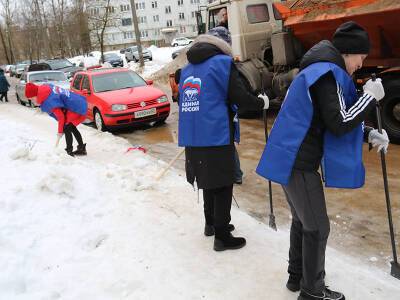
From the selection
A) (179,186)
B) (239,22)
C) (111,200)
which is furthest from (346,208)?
(239,22)

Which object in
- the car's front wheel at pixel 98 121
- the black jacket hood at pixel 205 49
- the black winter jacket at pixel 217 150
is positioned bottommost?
the car's front wheel at pixel 98 121

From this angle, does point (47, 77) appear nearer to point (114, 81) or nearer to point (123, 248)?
point (114, 81)

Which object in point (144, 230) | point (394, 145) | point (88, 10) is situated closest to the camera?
point (144, 230)

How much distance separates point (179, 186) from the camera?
19.0 ft

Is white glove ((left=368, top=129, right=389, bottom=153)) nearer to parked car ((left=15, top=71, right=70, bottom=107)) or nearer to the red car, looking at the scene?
the red car

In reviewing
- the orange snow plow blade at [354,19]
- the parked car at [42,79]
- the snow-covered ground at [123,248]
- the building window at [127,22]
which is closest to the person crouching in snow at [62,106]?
the snow-covered ground at [123,248]

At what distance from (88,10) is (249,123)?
40.5m

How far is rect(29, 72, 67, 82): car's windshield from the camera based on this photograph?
17.9 metres

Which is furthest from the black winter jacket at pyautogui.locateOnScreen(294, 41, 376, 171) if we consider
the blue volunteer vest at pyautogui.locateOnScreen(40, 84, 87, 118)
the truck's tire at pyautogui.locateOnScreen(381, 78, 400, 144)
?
the blue volunteer vest at pyautogui.locateOnScreen(40, 84, 87, 118)

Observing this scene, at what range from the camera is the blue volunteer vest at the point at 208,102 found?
11.4 feet

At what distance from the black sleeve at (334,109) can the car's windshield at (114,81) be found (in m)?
9.70

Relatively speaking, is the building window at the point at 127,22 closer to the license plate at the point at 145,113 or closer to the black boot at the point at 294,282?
the license plate at the point at 145,113

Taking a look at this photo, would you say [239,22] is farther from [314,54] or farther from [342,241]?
[314,54]

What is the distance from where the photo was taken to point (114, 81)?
11.9 m
